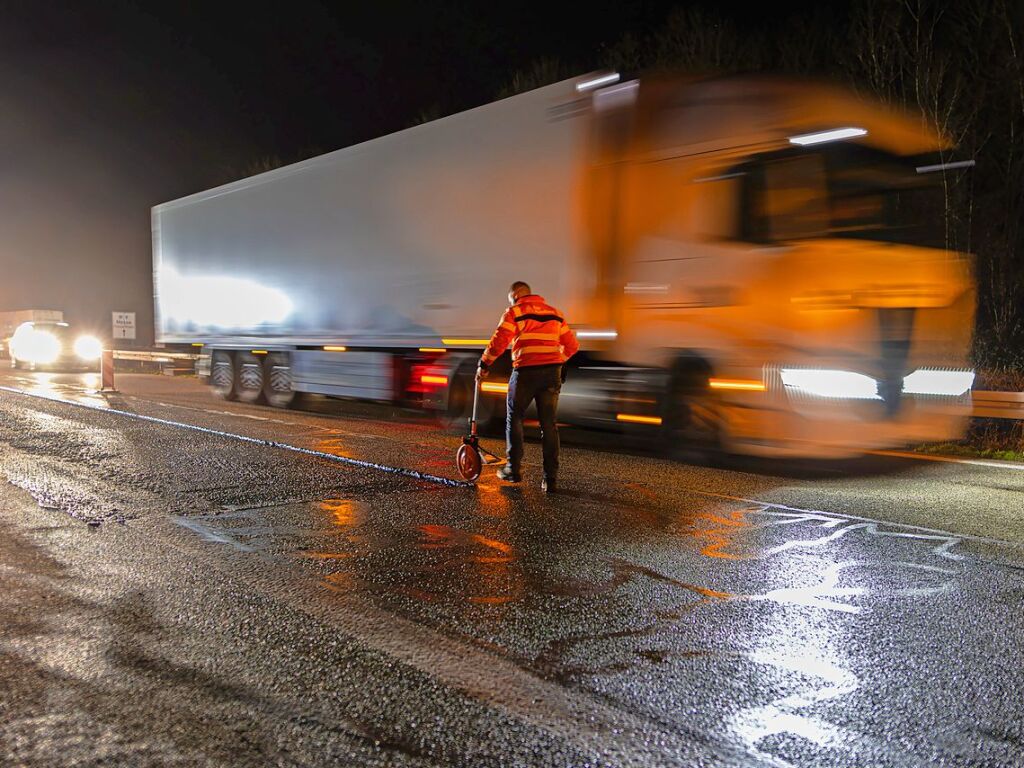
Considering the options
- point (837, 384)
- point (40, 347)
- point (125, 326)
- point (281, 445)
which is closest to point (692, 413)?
point (837, 384)

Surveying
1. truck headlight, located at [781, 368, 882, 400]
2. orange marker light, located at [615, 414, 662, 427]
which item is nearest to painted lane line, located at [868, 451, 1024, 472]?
truck headlight, located at [781, 368, 882, 400]

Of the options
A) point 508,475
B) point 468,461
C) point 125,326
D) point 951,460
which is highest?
point 125,326

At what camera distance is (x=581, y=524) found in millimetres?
6195

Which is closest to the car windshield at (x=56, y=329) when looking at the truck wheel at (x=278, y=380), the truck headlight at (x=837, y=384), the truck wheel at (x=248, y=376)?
the truck wheel at (x=248, y=376)

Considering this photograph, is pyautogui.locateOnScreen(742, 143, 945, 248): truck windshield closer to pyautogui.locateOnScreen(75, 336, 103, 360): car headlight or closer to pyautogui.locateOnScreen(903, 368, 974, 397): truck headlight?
pyautogui.locateOnScreen(903, 368, 974, 397): truck headlight

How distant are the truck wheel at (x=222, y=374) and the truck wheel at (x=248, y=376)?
5.8 inches

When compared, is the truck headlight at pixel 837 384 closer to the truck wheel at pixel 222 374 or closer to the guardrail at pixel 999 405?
the guardrail at pixel 999 405

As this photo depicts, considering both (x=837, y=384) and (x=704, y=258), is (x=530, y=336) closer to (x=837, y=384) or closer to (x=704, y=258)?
(x=704, y=258)

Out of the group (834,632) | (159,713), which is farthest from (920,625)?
(159,713)

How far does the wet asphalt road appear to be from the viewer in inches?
118

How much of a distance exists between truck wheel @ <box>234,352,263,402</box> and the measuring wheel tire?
29.3 feet

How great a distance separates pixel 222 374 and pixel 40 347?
1084 centimetres

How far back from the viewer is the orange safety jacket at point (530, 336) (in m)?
7.36

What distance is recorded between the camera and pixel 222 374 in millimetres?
16672
